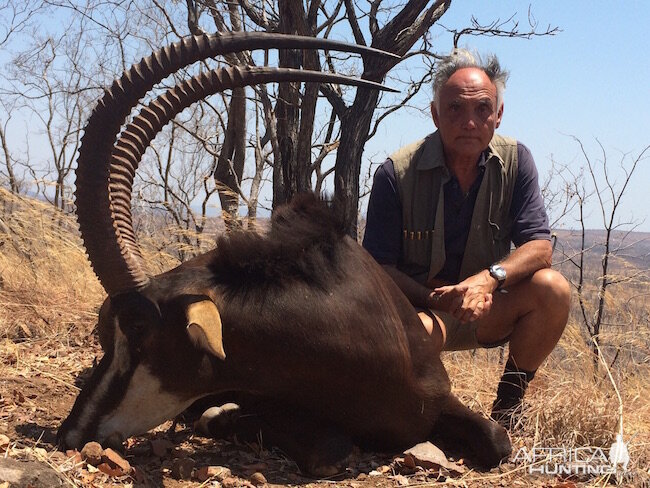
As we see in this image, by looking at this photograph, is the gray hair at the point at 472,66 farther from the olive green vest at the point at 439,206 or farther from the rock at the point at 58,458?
the rock at the point at 58,458

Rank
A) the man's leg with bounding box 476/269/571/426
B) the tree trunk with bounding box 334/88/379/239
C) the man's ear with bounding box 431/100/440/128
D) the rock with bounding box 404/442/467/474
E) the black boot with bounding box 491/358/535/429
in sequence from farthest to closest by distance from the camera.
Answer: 1. the tree trunk with bounding box 334/88/379/239
2. the man's ear with bounding box 431/100/440/128
3. the black boot with bounding box 491/358/535/429
4. the man's leg with bounding box 476/269/571/426
5. the rock with bounding box 404/442/467/474

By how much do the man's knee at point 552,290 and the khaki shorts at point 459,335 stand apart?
1.35ft

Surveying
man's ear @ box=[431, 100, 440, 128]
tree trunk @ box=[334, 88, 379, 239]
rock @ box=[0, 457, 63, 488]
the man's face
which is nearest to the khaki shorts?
the man's face

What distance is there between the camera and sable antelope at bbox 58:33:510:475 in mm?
3197

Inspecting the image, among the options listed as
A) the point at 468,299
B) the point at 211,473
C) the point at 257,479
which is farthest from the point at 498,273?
the point at 211,473

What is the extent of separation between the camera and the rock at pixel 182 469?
3.14 meters

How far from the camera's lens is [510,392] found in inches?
163

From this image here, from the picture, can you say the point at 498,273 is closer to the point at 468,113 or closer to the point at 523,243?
the point at 523,243

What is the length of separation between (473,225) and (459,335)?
0.68 meters

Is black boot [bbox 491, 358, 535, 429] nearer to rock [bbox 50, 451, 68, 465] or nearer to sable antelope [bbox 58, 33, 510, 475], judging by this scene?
sable antelope [bbox 58, 33, 510, 475]

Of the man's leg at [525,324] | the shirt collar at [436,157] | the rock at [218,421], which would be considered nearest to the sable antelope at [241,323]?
the rock at [218,421]

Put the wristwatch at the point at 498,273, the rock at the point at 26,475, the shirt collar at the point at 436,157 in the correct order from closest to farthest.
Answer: the rock at the point at 26,475 < the wristwatch at the point at 498,273 < the shirt collar at the point at 436,157

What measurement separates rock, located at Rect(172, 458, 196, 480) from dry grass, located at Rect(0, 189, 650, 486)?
0.04m

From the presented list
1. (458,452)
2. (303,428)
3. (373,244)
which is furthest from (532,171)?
(303,428)
